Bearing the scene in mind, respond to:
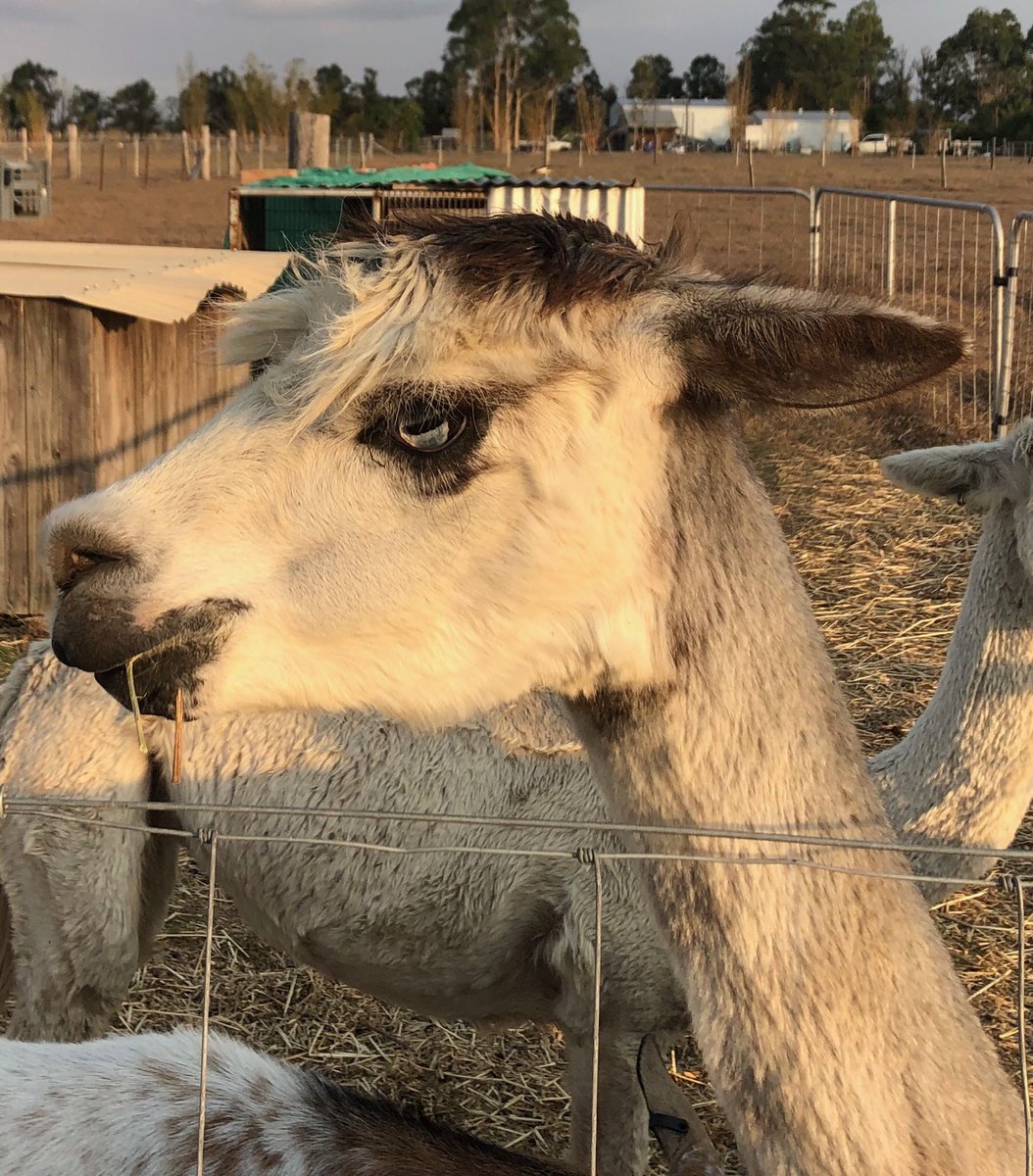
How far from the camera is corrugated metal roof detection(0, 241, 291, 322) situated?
7090 millimetres

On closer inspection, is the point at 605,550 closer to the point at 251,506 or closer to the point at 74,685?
the point at 251,506

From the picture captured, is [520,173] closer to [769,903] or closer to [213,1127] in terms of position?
[213,1127]

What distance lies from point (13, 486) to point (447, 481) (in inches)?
271

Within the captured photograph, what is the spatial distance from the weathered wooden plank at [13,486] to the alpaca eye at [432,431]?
6.76 m

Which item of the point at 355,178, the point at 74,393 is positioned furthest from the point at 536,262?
the point at 355,178

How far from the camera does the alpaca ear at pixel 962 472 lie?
151 inches

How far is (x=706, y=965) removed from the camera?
1808mm

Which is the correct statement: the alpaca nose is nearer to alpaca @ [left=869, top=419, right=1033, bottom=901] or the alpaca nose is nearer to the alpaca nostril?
the alpaca nostril

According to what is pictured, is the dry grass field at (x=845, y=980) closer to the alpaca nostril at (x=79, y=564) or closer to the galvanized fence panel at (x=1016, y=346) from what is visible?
the galvanized fence panel at (x=1016, y=346)

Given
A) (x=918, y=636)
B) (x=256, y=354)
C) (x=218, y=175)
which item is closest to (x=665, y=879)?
(x=256, y=354)

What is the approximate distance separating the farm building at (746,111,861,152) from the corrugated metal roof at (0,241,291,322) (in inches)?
2221

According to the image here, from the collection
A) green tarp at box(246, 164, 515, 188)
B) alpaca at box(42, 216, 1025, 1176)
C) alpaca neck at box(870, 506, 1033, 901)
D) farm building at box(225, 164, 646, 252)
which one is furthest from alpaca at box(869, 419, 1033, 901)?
green tarp at box(246, 164, 515, 188)

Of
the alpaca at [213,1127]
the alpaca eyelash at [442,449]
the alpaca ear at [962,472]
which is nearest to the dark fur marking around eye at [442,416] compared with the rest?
the alpaca eyelash at [442,449]

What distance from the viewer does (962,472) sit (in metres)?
3.90
